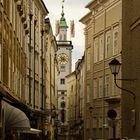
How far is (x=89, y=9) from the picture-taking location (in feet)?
204

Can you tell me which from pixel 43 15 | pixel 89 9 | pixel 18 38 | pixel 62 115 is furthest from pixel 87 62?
pixel 62 115

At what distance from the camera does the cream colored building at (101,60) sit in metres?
50.3

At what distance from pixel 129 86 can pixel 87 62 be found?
34596mm

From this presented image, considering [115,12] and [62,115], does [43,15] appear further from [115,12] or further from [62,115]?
[62,115]

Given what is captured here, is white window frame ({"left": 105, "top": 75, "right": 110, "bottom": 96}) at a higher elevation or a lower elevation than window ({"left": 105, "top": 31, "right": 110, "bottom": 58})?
lower

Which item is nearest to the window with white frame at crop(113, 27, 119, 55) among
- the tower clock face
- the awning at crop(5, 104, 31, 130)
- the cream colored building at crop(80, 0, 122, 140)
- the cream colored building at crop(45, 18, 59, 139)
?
the cream colored building at crop(80, 0, 122, 140)

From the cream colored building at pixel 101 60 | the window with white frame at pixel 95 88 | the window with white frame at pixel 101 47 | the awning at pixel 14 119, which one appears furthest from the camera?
the window with white frame at pixel 95 88

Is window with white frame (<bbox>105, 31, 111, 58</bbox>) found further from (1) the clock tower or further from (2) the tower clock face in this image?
(1) the clock tower

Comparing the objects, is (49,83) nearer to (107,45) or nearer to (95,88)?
(95,88)

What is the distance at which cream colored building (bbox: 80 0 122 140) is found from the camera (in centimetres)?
5026

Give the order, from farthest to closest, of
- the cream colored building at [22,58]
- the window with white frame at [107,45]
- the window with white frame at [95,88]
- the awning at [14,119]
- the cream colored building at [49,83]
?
the cream colored building at [49,83] < the window with white frame at [95,88] < the window with white frame at [107,45] < the cream colored building at [22,58] < the awning at [14,119]

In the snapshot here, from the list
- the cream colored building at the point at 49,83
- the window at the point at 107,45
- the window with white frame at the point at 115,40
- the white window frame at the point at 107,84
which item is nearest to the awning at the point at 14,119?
the window with white frame at the point at 115,40

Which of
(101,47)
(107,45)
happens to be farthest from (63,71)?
(107,45)

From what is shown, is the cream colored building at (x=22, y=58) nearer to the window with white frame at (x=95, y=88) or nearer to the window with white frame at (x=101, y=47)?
the window with white frame at (x=95, y=88)
